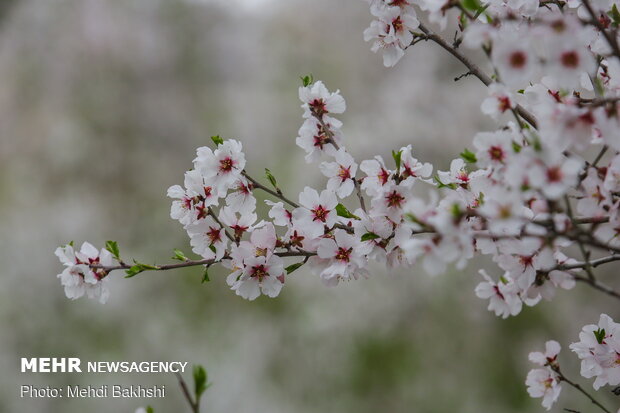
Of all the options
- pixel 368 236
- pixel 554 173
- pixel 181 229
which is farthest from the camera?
pixel 181 229

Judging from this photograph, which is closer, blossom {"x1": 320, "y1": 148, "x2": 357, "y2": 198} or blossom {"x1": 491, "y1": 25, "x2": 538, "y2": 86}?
blossom {"x1": 491, "y1": 25, "x2": 538, "y2": 86}

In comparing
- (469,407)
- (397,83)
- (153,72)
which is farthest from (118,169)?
(469,407)

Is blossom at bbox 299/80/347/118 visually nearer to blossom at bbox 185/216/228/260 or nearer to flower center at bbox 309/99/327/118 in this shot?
flower center at bbox 309/99/327/118

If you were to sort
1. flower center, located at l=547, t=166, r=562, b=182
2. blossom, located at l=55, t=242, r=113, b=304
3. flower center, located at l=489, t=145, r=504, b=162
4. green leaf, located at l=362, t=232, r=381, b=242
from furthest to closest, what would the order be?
blossom, located at l=55, t=242, r=113, b=304 < green leaf, located at l=362, t=232, r=381, b=242 < flower center, located at l=489, t=145, r=504, b=162 < flower center, located at l=547, t=166, r=562, b=182

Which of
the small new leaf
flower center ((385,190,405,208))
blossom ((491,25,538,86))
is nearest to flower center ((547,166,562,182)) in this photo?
blossom ((491,25,538,86))

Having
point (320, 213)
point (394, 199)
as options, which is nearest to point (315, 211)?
point (320, 213)

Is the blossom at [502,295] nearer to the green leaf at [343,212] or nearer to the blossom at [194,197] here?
the green leaf at [343,212]

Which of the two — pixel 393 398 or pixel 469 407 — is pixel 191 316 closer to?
pixel 393 398

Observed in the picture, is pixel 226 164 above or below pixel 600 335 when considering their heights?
above

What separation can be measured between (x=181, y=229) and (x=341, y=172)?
9.80ft

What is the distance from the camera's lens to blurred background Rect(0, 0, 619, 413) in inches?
130

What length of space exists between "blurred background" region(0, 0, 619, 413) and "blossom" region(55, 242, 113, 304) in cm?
245

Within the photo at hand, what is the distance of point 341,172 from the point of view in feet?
3.11

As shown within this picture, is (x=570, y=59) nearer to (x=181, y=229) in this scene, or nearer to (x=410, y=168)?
(x=410, y=168)
